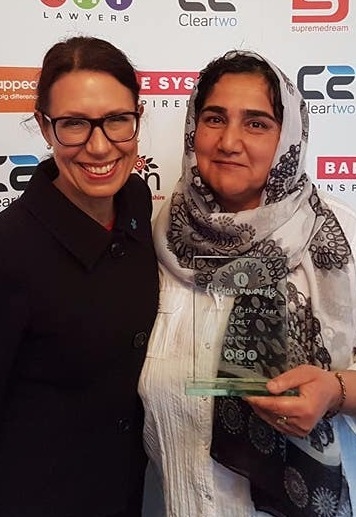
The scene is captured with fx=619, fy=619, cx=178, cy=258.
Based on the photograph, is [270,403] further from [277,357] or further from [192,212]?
[192,212]

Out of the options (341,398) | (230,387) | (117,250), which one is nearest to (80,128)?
(117,250)

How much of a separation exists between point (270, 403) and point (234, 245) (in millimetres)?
310

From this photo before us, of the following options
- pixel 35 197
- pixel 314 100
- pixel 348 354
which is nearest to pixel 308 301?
pixel 348 354

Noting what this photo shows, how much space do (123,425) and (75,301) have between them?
260 mm

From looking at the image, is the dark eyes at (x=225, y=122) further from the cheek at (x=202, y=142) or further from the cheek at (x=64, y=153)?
the cheek at (x=64, y=153)

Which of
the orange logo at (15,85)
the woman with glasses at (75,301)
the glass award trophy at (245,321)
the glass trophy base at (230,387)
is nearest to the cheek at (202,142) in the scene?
the woman with glasses at (75,301)

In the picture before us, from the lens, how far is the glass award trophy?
3.05ft

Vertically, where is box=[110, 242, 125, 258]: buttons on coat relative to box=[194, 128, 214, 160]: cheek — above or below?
below

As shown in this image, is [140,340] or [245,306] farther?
[140,340]

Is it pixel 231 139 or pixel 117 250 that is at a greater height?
pixel 231 139

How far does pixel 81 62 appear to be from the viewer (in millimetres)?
953

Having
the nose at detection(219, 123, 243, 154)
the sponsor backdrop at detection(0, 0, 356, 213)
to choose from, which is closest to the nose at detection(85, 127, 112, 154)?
the nose at detection(219, 123, 243, 154)

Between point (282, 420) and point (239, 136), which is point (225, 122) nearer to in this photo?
point (239, 136)

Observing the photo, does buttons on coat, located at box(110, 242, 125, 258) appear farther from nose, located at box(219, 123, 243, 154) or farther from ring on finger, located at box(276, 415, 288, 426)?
ring on finger, located at box(276, 415, 288, 426)
